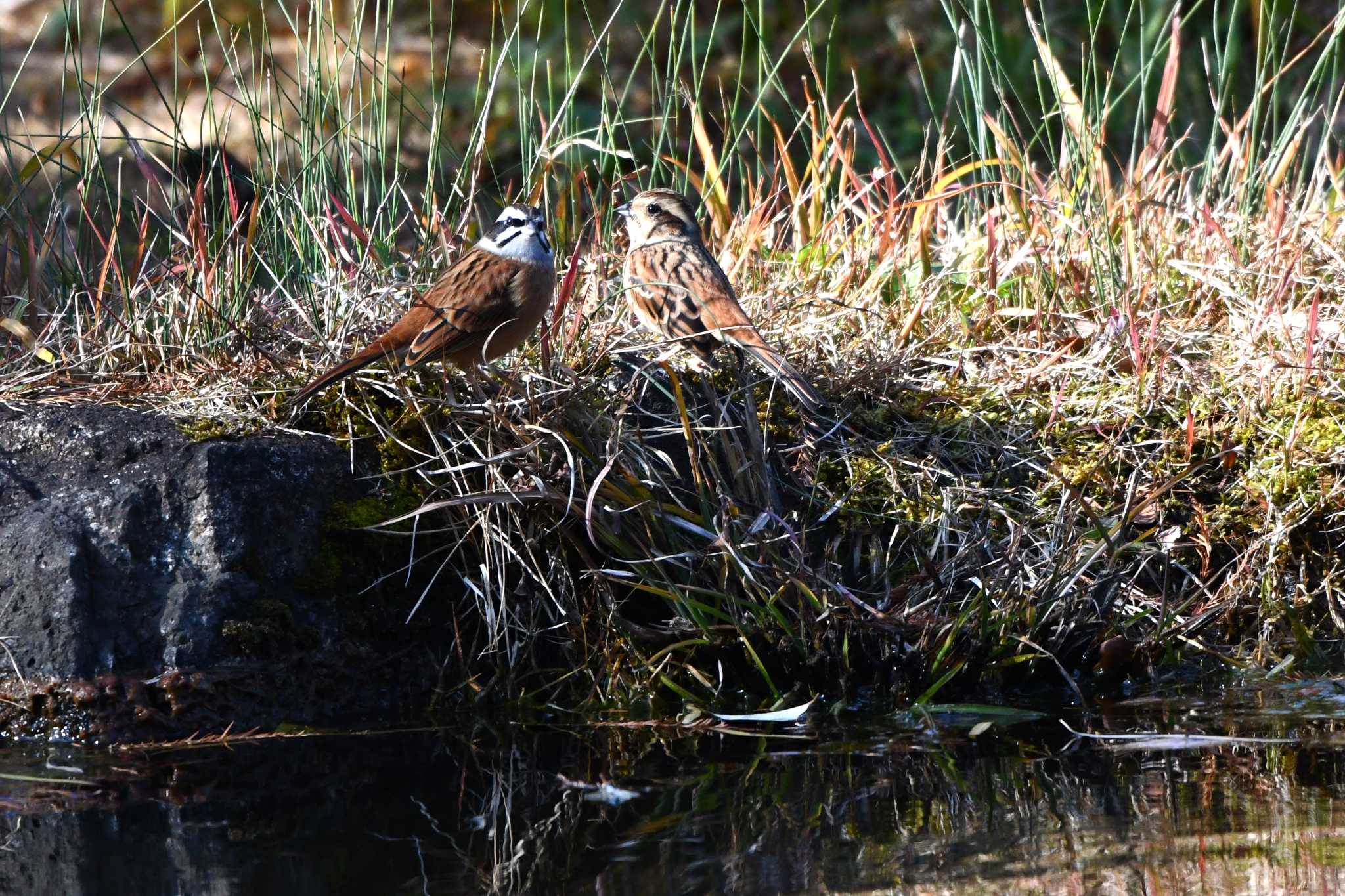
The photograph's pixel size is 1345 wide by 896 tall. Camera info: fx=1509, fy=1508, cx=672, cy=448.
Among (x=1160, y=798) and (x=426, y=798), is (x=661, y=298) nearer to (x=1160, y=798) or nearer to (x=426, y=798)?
(x=426, y=798)

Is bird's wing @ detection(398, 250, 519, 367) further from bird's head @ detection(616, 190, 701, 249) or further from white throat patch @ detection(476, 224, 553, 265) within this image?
bird's head @ detection(616, 190, 701, 249)


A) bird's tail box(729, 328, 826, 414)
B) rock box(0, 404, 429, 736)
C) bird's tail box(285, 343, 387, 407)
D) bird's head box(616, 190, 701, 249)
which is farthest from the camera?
bird's head box(616, 190, 701, 249)

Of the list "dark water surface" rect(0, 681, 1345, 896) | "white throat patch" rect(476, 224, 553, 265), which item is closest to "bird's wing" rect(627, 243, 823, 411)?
"white throat patch" rect(476, 224, 553, 265)

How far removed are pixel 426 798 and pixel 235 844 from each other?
1.33 ft

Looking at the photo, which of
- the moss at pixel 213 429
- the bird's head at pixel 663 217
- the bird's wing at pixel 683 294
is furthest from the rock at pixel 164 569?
the bird's head at pixel 663 217

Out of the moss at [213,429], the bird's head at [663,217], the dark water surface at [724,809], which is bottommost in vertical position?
the dark water surface at [724,809]

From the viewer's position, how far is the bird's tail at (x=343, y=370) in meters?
3.65

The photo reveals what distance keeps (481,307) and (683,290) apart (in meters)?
0.71

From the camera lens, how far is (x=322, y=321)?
13.7 feet

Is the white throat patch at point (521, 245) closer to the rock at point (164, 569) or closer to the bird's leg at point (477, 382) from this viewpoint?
the bird's leg at point (477, 382)

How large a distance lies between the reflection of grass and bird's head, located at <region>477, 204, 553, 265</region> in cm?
16

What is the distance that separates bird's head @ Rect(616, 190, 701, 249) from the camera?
494cm

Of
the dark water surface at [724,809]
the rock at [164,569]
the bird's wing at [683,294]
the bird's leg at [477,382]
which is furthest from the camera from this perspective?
the bird's wing at [683,294]

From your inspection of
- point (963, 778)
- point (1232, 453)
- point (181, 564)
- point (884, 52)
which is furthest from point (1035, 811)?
point (884, 52)
